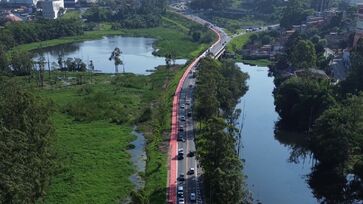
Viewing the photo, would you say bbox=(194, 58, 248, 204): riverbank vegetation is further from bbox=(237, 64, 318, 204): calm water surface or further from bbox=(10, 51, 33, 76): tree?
bbox=(10, 51, 33, 76): tree

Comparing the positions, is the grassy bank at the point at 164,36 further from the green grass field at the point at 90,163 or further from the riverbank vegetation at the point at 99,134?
the green grass field at the point at 90,163

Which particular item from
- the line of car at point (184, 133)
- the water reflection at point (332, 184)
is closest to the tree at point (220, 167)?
the line of car at point (184, 133)

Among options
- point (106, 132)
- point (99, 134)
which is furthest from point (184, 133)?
point (99, 134)

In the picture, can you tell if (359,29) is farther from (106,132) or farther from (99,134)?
(99,134)

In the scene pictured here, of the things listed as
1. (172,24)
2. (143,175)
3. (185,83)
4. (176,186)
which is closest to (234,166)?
(176,186)

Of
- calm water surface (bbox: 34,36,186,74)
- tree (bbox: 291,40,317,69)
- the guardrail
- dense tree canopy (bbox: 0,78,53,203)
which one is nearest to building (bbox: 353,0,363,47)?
tree (bbox: 291,40,317,69)

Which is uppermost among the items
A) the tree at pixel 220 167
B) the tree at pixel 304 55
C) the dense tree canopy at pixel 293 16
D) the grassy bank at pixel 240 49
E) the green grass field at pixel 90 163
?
the dense tree canopy at pixel 293 16
